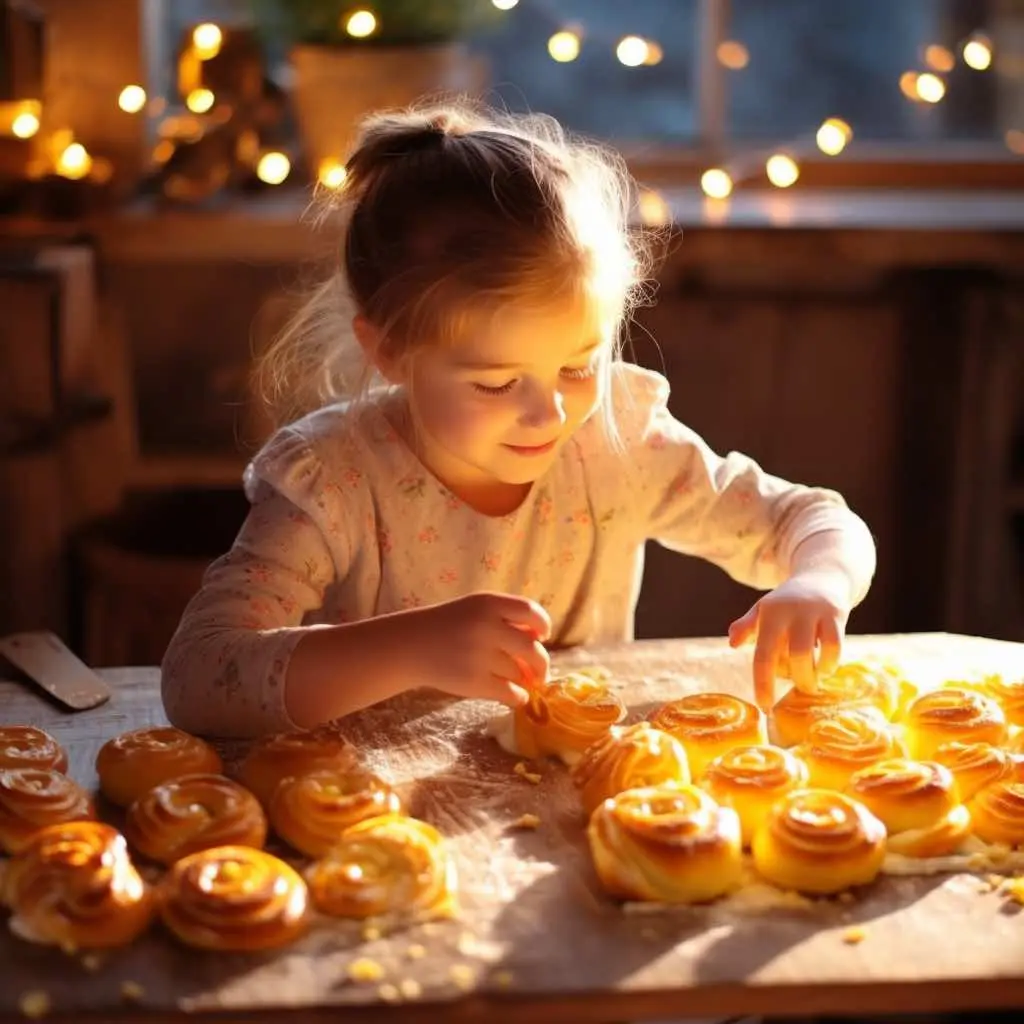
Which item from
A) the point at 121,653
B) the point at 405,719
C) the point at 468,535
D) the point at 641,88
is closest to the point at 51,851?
the point at 405,719

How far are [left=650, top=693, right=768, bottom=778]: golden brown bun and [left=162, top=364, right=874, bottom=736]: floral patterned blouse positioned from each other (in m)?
0.26

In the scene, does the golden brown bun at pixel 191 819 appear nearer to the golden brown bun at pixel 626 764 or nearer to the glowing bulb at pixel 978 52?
the golden brown bun at pixel 626 764

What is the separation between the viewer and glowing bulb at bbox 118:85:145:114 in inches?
109

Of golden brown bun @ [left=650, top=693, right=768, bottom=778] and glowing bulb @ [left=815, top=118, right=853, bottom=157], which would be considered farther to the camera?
glowing bulb @ [left=815, top=118, right=853, bottom=157]

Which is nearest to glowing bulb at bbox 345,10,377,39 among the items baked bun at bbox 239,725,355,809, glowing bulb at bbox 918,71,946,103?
glowing bulb at bbox 918,71,946,103

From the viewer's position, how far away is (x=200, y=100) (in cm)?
285

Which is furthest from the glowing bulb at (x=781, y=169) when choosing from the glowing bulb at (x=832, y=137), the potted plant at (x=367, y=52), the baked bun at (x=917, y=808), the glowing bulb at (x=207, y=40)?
the baked bun at (x=917, y=808)

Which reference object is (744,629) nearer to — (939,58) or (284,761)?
(284,761)

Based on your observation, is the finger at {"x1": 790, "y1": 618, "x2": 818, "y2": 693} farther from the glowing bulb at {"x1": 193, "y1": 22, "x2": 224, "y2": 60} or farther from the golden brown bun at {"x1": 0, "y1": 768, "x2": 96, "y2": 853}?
the glowing bulb at {"x1": 193, "y1": 22, "x2": 224, "y2": 60}

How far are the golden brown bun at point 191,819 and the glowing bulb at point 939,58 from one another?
2.37m

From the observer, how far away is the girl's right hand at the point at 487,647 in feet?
4.13

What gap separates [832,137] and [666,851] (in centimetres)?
222

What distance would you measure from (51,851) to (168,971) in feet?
0.42

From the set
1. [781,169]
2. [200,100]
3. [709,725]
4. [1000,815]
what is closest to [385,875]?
[709,725]
